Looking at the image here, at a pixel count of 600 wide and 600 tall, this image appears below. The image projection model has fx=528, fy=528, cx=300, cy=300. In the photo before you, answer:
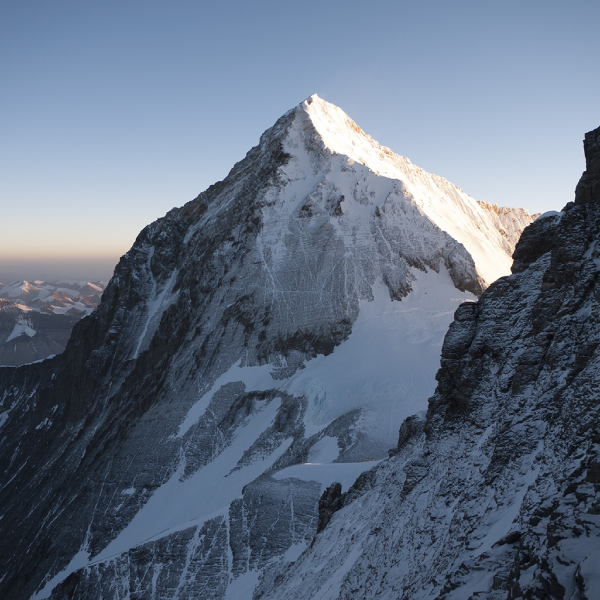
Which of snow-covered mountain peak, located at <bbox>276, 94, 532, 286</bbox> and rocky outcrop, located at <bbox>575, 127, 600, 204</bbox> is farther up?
snow-covered mountain peak, located at <bbox>276, 94, 532, 286</bbox>

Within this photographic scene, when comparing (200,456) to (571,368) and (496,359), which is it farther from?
(571,368)

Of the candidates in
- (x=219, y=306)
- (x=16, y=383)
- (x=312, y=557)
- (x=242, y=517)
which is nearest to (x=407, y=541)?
(x=312, y=557)

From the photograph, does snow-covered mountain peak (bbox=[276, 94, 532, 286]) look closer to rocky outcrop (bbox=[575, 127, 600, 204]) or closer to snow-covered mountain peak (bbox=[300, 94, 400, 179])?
snow-covered mountain peak (bbox=[300, 94, 400, 179])

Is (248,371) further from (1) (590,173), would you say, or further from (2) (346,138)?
(1) (590,173)

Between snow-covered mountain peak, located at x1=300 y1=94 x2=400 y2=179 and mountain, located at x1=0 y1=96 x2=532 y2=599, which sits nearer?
mountain, located at x1=0 y1=96 x2=532 y2=599

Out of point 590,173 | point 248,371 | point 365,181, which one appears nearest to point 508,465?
point 590,173

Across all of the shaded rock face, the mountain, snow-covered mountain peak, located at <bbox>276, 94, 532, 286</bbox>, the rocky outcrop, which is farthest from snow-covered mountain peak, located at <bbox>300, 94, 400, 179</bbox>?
the rocky outcrop
